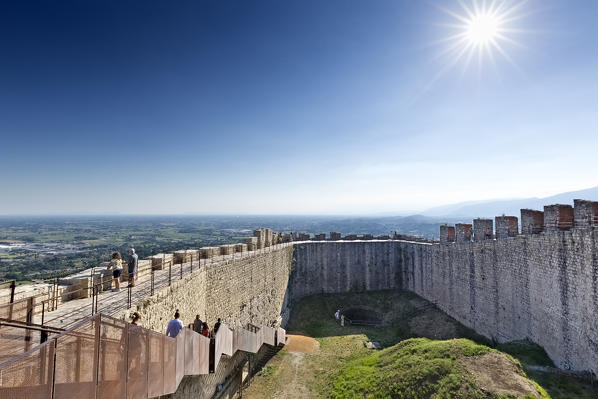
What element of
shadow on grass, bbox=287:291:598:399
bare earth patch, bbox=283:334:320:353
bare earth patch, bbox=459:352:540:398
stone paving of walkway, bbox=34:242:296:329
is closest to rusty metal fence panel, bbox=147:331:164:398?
stone paving of walkway, bbox=34:242:296:329

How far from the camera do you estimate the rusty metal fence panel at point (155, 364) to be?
212 inches

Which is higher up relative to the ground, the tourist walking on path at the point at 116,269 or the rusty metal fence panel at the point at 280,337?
the tourist walking on path at the point at 116,269

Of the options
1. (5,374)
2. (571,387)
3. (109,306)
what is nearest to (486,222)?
(571,387)

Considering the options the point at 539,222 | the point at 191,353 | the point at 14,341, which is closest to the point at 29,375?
the point at 14,341

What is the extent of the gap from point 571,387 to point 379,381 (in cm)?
594

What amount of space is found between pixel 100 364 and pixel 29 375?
1.33 m

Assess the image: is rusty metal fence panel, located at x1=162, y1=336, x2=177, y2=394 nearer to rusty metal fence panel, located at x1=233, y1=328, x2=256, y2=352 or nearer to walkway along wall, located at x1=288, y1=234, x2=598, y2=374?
rusty metal fence panel, located at x1=233, y1=328, x2=256, y2=352

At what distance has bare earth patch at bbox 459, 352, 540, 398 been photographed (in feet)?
28.6

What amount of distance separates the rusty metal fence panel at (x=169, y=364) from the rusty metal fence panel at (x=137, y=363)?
61cm

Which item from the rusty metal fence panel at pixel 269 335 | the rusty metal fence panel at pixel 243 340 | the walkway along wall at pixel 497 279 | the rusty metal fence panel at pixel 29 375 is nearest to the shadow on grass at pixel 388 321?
the walkway along wall at pixel 497 279

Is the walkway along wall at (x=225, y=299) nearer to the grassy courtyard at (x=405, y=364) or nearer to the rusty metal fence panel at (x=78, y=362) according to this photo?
the grassy courtyard at (x=405, y=364)

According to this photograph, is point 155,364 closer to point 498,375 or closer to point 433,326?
point 498,375

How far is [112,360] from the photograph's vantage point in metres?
4.34

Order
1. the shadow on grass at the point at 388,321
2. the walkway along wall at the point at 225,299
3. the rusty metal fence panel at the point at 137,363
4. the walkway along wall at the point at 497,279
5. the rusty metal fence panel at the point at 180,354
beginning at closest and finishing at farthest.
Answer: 1. the rusty metal fence panel at the point at 137,363
2. the rusty metal fence panel at the point at 180,354
3. the walkway along wall at the point at 225,299
4. the walkway along wall at the point at 497,279
5. the shadow on grass at the point at 388,321
